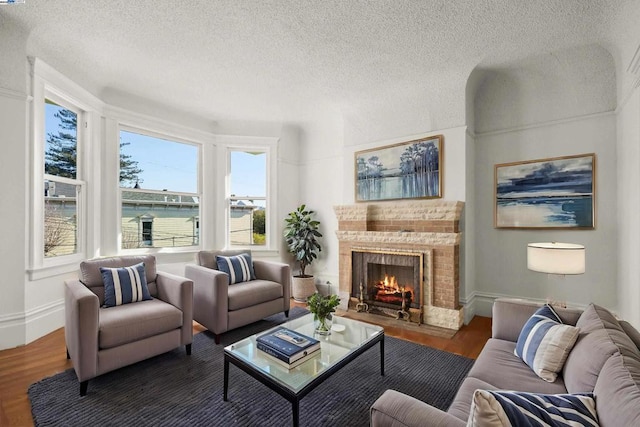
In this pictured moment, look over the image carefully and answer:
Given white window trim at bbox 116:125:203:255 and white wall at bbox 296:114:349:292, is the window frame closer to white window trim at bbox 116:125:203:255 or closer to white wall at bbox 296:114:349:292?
white window trim at bbox 116:125:203:255

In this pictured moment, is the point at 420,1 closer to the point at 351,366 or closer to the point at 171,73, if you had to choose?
the point at 171,73

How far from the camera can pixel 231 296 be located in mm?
3037

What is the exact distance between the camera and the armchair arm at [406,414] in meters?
1.02

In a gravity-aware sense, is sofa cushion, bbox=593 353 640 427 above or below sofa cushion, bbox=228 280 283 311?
above

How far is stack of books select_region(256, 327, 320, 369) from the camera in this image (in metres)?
1.84

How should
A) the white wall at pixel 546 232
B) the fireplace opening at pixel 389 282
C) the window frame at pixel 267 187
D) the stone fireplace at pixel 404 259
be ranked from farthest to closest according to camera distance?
1. the window frame at pixel 267 187
2. the fireplace opening at pixel 389 282
3. the stone fireplace at pixel 404 259
4. the white wall at pixel 546 232

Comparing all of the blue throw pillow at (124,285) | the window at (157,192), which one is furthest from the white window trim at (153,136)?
the blue throw pillow at (124,285)

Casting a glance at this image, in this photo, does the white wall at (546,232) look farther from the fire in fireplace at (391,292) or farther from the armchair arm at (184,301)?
the armchair arm at (184,301)

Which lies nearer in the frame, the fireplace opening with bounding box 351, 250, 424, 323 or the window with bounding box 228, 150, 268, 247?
the fireplace opening with bounding box 351, 250, 424, 323

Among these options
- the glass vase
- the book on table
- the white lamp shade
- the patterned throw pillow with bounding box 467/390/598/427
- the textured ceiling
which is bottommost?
the book on table

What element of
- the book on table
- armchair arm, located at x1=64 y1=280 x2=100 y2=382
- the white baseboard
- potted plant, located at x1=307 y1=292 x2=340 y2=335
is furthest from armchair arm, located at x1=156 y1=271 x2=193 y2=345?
the white baseboard

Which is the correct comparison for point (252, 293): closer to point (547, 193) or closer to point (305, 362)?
point (305, 362)

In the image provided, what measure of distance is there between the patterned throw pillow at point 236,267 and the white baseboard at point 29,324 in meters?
1.68

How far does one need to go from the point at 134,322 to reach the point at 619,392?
2722 mm
